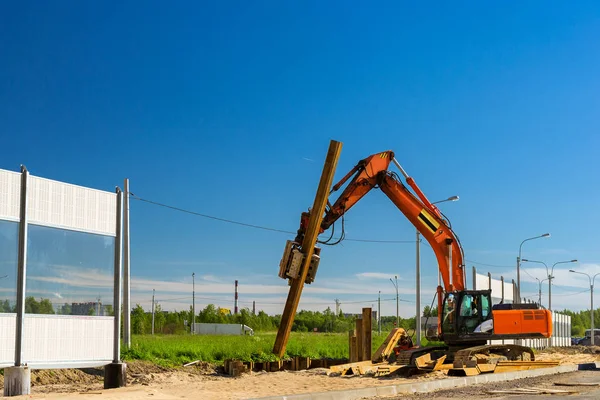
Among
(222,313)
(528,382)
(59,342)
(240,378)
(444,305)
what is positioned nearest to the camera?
(59,342)

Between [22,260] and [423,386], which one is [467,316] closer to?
[423,386]

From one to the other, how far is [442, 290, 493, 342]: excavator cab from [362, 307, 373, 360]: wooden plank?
4484 millimetres

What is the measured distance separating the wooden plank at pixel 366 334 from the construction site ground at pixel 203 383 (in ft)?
14.2

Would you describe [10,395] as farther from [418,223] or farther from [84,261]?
[418,223]

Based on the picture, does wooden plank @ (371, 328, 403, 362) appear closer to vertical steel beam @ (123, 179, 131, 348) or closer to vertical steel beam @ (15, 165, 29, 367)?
vertical steel beam @ (123, 179, 131, 348)

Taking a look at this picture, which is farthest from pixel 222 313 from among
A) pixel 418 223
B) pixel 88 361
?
pixel 88 361

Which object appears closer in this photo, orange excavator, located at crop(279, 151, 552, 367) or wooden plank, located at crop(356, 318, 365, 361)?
orange excavator, located at crop(279, 151, 552, 367)

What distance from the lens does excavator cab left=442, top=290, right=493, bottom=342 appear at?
87.6 ft

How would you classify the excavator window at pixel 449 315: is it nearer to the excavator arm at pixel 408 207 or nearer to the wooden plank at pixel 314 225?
the excavator arm at pixel 408 207

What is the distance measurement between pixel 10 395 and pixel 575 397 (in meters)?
11.3

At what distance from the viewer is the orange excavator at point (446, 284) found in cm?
2658

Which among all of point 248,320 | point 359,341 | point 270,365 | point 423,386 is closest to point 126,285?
point 270,365

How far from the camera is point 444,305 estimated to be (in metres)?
27.3

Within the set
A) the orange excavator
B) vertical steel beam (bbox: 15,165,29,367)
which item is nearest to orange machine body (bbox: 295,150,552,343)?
the orange excavator
